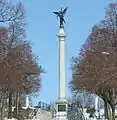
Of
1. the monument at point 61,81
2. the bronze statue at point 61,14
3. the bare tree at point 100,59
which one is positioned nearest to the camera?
the bare tree at point 100,59

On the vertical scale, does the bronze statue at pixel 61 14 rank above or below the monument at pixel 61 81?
above

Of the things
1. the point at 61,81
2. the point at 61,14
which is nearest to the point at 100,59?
the point at 61,81

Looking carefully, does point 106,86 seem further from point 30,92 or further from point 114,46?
point 30,92

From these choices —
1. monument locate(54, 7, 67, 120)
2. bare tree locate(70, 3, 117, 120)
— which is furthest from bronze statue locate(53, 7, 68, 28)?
bare tree locate(70, 3, 117, 120)

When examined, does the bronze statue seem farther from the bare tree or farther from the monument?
the bare tree

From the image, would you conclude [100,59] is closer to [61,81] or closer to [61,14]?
[61,81]

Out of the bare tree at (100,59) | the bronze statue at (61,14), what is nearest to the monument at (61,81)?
the bronze statue at (61,14)

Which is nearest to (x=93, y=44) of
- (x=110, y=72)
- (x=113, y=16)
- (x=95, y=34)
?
(x=95, y=34)

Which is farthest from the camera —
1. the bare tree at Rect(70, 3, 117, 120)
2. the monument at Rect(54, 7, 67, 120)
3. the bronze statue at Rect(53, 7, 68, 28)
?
the bronze statue at Rect(53, 7, 68, 28)

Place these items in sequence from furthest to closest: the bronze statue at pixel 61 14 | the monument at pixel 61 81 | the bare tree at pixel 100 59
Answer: the bronze statue at pixel 61 14 → the monument at pixel 61 81 → the bare tree at pixel 100 59

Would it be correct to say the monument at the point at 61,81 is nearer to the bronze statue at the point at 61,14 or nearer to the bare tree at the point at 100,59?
the bronze statue at the point at 61,14

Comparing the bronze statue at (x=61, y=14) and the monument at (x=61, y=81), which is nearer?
the monument at (x=61, y=81)

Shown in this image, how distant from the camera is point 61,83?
6706 centimetres

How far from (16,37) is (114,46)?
13.2m
